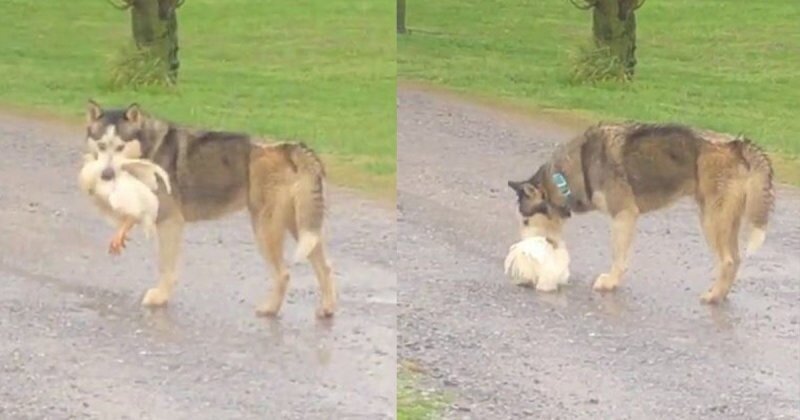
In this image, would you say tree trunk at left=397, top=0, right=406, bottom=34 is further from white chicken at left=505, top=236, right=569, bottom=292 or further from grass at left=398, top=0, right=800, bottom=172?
white chicken at left=505, top=236, right=569, bottom=292

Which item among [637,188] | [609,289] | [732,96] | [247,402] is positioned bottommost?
[247,402]

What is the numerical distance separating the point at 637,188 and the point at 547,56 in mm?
251

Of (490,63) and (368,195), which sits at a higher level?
(490,63)

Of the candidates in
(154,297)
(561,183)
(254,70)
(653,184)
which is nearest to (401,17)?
(254,70)

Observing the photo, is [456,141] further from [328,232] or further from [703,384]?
[703,384]

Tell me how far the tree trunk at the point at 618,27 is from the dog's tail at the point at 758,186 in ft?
0.73

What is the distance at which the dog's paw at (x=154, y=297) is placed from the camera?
1949 millimetres

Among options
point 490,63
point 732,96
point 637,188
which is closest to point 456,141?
point 490,63

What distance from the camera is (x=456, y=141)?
1.96m

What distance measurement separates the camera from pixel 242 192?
76.4 inches

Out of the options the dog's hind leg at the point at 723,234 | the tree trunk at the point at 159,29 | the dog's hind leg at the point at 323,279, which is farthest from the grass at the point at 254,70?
the dog's hind leg at the point at 723,234

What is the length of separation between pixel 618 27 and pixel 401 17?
0.33 metres

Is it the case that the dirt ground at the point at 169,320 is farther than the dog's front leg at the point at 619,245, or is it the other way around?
the dog's front leg at the point at 619,245

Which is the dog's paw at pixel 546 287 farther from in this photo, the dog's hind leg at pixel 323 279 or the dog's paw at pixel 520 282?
the dog's hind leg at pixel 323 279
